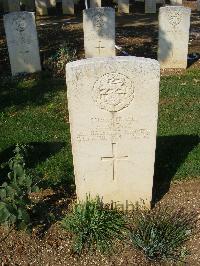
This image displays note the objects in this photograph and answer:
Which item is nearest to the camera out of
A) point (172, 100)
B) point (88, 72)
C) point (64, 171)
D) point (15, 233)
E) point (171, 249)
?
point (88, 72)

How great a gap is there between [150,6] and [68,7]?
127 inches

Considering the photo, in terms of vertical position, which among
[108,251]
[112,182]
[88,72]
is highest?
[88,72]

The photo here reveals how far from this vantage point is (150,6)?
54.1 feet

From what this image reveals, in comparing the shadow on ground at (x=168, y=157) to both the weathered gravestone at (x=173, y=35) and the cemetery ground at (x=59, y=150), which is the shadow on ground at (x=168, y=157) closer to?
the cemetery ground at (x=59, y=150)

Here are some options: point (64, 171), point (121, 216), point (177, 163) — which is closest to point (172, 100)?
point (177, 163)

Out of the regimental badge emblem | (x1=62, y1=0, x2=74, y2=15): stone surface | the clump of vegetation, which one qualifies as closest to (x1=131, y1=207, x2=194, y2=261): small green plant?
the regimental badge emblem

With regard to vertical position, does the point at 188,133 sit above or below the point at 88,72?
below

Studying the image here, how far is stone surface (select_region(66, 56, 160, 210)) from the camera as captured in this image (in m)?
4.40

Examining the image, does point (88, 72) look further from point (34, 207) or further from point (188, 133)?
point (188, 133)

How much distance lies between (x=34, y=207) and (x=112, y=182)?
3.38 feet

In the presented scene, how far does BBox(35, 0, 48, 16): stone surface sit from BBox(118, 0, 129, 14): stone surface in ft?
9.47

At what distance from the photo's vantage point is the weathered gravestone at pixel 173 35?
10.1 metres

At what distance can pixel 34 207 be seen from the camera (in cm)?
528

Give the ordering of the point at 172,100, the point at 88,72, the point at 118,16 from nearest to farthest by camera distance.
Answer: the point at 88,72 → the point at 172,100 → the point at 118,16
